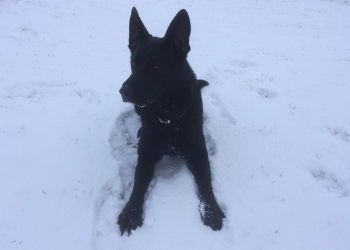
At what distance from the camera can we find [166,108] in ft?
8.53

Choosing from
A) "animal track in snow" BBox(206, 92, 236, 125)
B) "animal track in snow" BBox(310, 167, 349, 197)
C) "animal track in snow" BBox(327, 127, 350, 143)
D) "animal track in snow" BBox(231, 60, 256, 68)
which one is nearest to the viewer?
"animal track in snow" BBox(310, 167, 349, 197)

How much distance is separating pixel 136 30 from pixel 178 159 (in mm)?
1675

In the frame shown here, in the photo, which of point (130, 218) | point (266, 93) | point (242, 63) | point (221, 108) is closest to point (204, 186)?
point (130, 218)

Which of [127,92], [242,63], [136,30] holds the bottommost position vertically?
[242,63]

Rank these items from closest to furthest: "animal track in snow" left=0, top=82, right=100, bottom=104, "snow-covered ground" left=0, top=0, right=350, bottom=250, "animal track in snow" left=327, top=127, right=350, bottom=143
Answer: "snow-covered ground" left=0, top=0, right=350, bottom=250, "animal track in snow" left=327, top=127, right=350, bottom=143, "animal track in snow" left=0, top=82, right=100, bottom=104

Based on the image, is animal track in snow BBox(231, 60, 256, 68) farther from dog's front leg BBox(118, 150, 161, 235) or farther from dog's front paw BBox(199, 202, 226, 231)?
dog's front paw BBox(199, 202, 226, 231)

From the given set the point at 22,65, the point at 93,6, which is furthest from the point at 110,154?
the point at 93,6

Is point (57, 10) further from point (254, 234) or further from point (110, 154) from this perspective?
point (254, 234)

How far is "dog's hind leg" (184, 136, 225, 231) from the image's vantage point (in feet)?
7.47

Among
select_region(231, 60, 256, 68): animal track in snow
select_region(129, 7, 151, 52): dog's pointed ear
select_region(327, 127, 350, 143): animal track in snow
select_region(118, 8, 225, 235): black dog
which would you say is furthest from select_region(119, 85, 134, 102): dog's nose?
select_region(231, 60, 256, 68): animal track in snow

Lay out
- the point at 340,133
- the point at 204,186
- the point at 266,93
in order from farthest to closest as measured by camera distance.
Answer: the point at 266,93 < the point at 340,133 < the point at 204,186

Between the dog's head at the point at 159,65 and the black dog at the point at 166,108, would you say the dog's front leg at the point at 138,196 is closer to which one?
the black dog at the point at 166,108

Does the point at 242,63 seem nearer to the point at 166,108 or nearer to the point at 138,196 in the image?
the point at 166,108

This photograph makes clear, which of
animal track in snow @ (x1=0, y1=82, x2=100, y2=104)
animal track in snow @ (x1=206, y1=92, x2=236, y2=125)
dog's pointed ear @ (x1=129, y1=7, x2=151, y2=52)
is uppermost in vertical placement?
dog's pointed ear @ (x1=129, y1=7, x2=151, y2=52)
